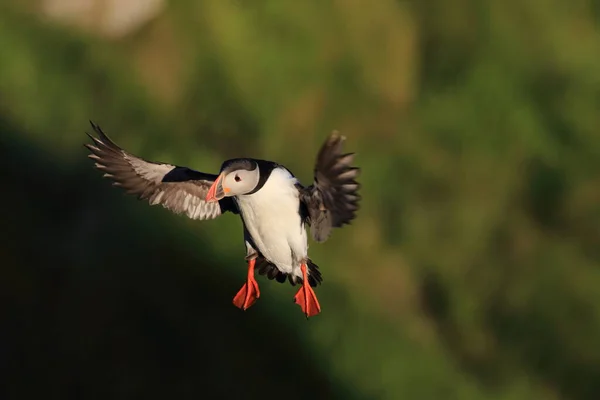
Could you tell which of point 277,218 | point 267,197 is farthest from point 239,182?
point 277,218

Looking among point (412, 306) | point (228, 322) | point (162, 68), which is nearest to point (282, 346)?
point (228, 322)

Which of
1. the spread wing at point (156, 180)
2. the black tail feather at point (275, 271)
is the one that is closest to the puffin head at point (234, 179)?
the spread wing at point (156, 180)

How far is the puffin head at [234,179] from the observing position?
196 inches

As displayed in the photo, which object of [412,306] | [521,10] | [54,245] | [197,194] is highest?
[521,10]

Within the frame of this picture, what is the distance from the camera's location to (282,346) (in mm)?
9758

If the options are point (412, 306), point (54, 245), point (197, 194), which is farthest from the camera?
point (412, 306)

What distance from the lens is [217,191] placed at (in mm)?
4988

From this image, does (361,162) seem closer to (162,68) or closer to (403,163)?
(403,163)

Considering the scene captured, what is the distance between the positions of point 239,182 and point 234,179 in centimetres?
4

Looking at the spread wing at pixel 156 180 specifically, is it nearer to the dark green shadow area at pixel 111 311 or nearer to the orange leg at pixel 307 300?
the orange leg at pixel 307 300

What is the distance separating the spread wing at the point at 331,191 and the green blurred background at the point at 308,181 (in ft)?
14.2

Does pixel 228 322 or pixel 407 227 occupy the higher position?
pixel 407 227

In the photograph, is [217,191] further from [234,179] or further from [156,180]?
[156,180]

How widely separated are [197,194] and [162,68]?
4.36 meters
